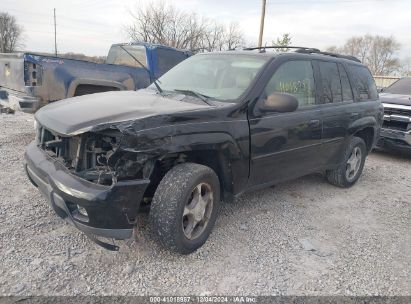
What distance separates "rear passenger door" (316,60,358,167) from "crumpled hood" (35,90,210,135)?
1.89m

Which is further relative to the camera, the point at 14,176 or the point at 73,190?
the point at 14,176

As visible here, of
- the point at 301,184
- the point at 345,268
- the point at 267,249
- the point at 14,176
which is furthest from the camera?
the point at 301,184

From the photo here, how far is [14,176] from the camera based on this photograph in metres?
4.59

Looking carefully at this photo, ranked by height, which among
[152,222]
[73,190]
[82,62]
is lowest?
[152,222]

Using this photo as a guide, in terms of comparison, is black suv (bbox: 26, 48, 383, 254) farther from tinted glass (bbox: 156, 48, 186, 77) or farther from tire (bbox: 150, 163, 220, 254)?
tinted glass (bbox: 156, 48, 186, 77)

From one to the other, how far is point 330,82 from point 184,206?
2773mm

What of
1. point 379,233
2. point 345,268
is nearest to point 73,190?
point 345,268

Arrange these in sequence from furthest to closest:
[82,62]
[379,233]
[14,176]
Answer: [82,62] → [14,176] → [379,233]

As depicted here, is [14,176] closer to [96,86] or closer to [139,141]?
[96,86]

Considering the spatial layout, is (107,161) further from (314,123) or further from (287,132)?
(314,123)

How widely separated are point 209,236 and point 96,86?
404cm

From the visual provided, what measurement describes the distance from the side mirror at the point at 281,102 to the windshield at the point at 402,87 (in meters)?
6.21

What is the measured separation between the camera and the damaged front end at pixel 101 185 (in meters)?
2.62

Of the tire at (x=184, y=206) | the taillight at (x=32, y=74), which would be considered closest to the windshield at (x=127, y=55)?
the taillight at (x=32, y=74)
